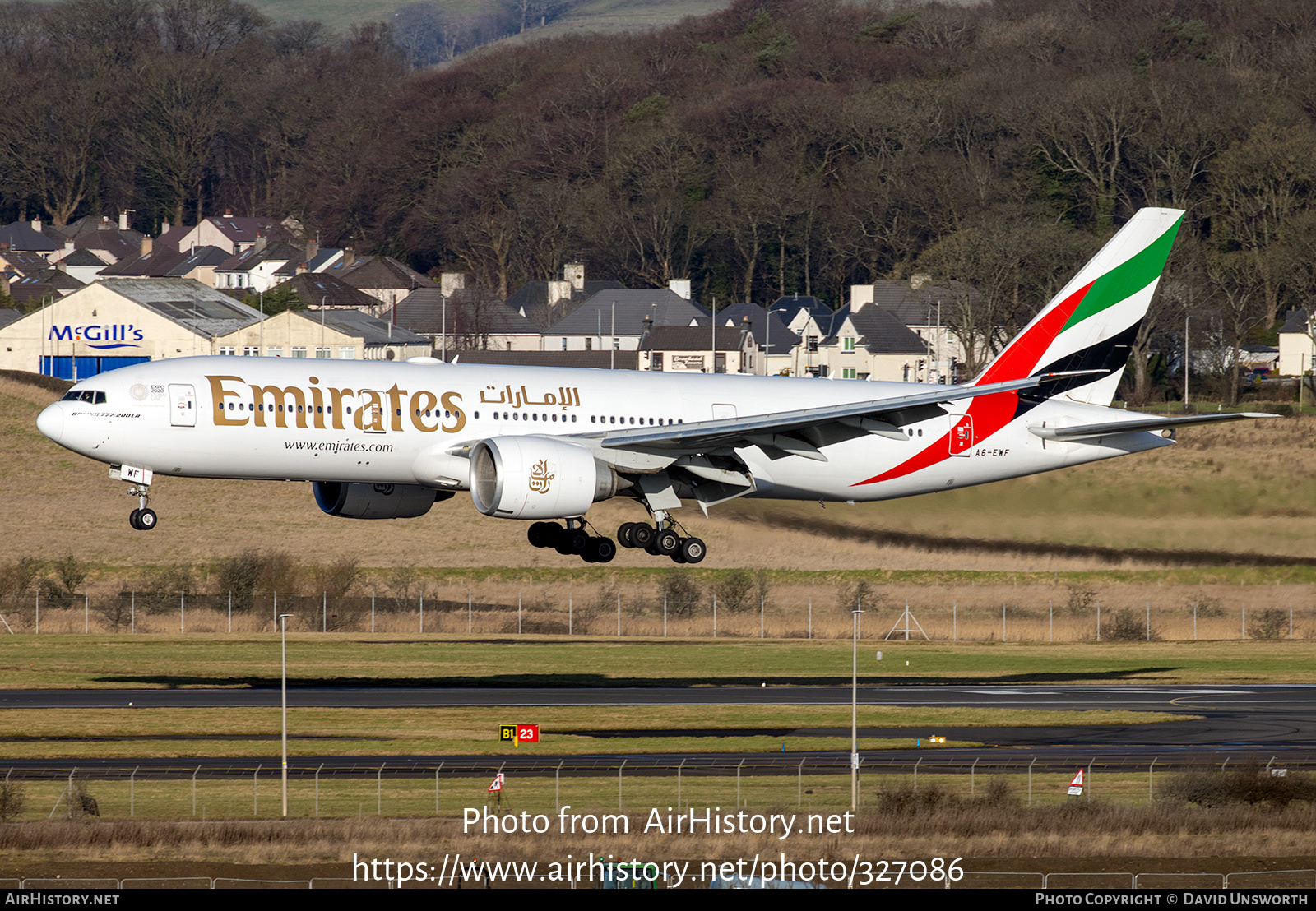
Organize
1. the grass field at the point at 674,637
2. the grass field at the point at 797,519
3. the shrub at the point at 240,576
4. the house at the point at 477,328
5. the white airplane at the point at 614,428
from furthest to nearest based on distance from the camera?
the house at the point at 477,328 < the shrub at the point at 240,576 < the grass field at the point at 797,519 < the white airplane at the point at 614,428 < the grass field at the point at 674,637

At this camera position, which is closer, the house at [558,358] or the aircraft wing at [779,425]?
the aircraft wing at [779,425]

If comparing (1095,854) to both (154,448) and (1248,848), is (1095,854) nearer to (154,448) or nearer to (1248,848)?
(1248,848)

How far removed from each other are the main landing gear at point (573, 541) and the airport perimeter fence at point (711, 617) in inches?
1418

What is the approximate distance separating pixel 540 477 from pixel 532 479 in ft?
0.85

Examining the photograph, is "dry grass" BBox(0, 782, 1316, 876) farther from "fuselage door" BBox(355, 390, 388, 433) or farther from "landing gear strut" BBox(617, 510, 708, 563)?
"fuselage door" BBox(355, 390, 388, 433)

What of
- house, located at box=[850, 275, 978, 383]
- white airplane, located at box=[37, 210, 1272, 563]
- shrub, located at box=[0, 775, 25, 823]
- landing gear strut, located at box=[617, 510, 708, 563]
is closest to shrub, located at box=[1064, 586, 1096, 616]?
white airplane, located at box=[37, 210, 1272, 563]

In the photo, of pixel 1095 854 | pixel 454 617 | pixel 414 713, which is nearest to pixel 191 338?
pixel 454 617

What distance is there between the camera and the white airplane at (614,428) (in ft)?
170

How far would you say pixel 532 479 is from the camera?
2047 inches

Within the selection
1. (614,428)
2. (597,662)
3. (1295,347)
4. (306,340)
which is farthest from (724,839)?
(1295,347)

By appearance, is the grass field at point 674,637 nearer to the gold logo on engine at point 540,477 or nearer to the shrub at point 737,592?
the shrub at point 737,592

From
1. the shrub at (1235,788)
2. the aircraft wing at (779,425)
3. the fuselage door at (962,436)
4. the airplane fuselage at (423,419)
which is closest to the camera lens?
the airplane fuselage at (423,419)

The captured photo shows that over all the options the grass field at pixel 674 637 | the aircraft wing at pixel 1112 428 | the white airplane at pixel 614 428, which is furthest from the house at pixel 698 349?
the aircraft wing at pixel 1112 428

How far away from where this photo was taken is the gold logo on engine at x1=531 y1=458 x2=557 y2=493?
171 ft
